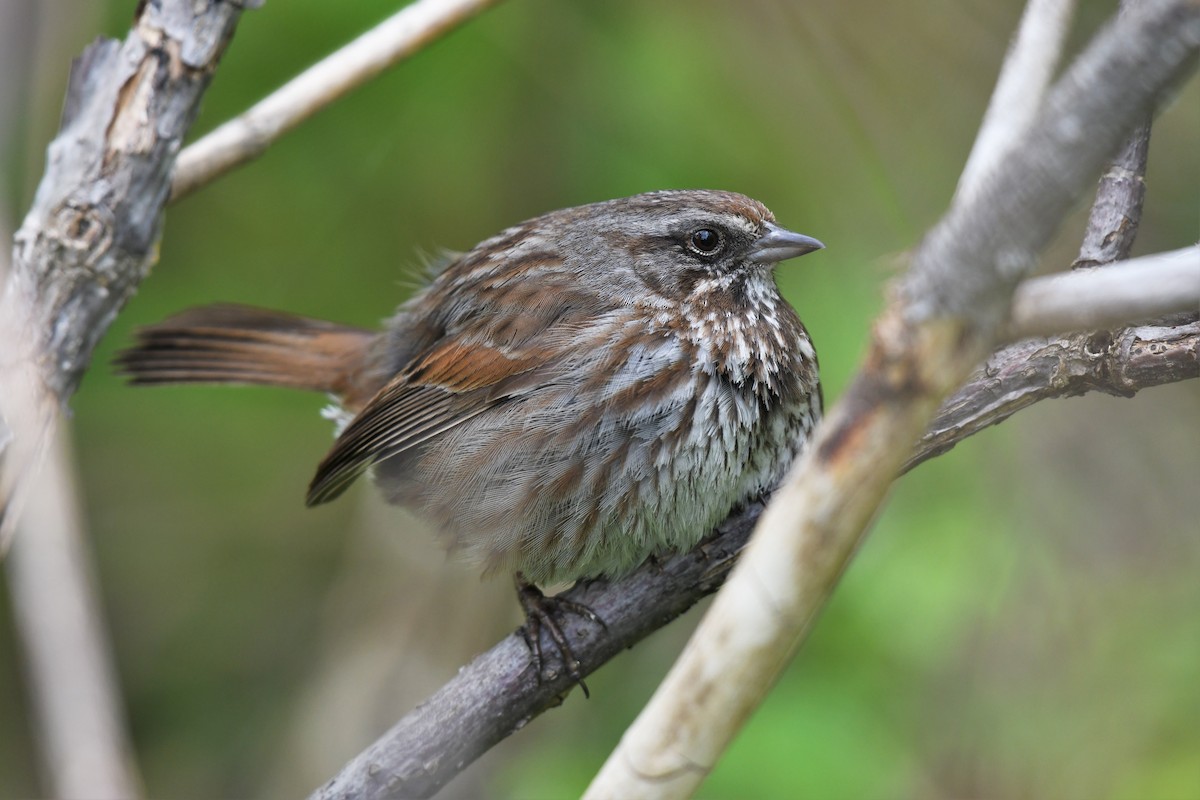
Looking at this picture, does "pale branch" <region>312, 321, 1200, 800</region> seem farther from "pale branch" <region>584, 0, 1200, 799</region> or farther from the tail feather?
the tail feather

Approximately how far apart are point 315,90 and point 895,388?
188 cm

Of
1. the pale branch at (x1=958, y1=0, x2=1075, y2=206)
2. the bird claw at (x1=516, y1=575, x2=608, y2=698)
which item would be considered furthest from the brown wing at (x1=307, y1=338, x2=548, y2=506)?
the pale branch at (x1=958, y1=0, x2=1075, y2=206)

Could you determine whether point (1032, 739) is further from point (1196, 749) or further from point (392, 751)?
point (392, 751)

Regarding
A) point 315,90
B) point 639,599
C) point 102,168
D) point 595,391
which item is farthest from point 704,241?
point 102,168

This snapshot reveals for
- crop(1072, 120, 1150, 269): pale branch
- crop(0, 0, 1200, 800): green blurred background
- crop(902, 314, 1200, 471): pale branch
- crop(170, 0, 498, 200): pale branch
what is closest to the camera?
crop(902, 314, 1200, 471): pale branch

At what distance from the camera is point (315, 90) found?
2.76 meters

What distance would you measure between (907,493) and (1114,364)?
5.85 ft

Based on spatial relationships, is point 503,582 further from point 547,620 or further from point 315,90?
point 315,90

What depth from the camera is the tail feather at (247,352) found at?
398 centimetres

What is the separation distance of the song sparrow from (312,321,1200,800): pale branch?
0.12 meters

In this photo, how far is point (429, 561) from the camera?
4672 millimetres

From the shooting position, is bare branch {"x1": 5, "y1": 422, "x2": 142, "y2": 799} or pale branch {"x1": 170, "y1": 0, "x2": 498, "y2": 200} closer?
bare branch {"x1": 5, "y1": 422, "x2": 142, "y2": 799}

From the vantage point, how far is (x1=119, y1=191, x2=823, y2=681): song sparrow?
3041 mm

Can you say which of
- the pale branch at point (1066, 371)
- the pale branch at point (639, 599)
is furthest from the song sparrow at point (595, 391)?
the pale branch at point (1066, 371)
